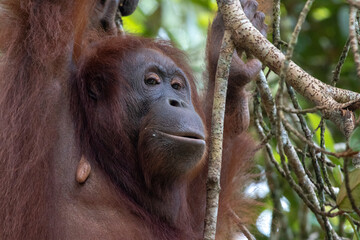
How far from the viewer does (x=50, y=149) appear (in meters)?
3.43

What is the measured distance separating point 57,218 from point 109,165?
490mm

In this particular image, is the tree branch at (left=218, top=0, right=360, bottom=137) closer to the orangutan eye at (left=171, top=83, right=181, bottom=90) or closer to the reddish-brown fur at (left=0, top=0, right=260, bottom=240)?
the orangutan eye at (left=171, top=83, right=181, bottom=90)

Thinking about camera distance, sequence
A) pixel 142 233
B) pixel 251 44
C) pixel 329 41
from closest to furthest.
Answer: pixel 251 44 < pixel 142 233 < pixel 329 41

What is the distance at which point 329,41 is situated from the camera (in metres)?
6.95

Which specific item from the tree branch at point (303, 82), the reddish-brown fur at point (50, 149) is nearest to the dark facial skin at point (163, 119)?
the reddish-brown fur at point (50, 149)

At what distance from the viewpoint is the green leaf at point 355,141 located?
102 inches

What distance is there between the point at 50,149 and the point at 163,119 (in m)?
0.68

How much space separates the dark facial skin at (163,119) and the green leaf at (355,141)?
1086 millimetres

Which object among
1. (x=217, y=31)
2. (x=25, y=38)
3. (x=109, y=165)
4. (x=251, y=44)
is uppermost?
(x=251, y=44)

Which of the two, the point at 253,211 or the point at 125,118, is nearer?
the point at 125,118

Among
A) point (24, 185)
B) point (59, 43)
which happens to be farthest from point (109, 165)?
point (59, 43)

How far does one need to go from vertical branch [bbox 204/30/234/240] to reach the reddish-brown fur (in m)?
0.53

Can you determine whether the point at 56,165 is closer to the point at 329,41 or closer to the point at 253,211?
the point at 253,211

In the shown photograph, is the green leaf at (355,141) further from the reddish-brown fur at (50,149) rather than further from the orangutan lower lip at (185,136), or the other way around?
the reddish-brown fur at (50,149)
